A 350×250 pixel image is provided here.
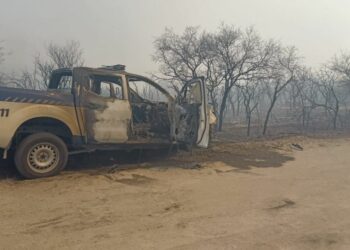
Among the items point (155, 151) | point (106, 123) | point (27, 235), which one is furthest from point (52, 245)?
point (155, 151)

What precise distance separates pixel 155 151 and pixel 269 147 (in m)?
4.17

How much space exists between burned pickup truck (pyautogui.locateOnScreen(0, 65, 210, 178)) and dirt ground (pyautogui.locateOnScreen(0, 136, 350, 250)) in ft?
1.72

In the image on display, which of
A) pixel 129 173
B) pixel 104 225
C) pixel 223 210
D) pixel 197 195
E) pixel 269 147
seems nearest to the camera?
pixel 104 225

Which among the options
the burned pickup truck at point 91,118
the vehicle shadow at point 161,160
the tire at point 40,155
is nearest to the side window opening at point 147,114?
the burned pickup truck at point 91,118

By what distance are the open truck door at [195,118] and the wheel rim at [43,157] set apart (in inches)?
113

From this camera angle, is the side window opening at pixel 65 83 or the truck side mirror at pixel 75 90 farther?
the side window opening at pixel 65 83

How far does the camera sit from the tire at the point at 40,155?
7.27 metres

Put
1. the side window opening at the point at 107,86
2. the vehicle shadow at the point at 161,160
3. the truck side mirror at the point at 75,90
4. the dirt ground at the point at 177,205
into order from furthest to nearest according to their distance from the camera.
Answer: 1. the vehicle shadow at the point at 161,160
2. the side window opening at the point at 107,86
3. the truck side mirror at the point at 75,90
4. the dirt ground at the point at 177,205

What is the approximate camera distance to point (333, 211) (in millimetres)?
5723

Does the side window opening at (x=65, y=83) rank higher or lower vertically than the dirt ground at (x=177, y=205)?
higher

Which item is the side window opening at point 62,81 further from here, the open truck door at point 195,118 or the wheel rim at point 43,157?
the open truck door at point 195,118

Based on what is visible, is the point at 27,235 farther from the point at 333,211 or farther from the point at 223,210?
the point at 333,211

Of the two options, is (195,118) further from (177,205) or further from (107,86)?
Answer: (177,205)

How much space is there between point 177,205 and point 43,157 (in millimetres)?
2932
